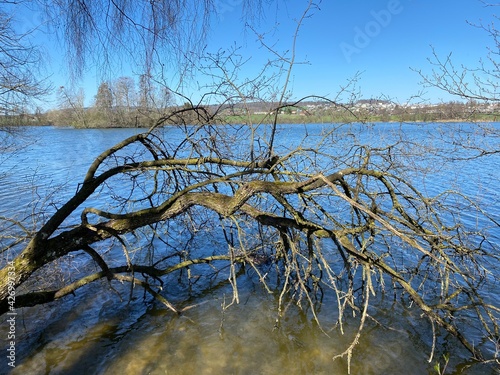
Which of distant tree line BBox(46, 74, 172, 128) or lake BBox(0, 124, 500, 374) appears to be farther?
lake BBox(0, 124, 500, 374)

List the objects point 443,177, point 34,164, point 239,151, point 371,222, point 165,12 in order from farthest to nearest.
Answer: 1. point 34,164
2. point 443,177
3. point 239,151
4. point 371,222
5. point 165,12

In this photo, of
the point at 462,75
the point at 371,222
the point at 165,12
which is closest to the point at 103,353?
the point at 371,222

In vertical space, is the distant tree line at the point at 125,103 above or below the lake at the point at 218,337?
above

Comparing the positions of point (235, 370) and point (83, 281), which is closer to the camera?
point (235, 370)

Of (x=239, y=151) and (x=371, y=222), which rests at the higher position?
(x=239, y=151)

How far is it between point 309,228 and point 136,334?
2890 millimetres

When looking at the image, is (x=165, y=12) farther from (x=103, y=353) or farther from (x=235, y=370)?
(x=103, y=353)

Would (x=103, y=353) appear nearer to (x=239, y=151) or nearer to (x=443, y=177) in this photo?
(x=239, y=151)

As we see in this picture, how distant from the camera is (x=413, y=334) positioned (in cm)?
485

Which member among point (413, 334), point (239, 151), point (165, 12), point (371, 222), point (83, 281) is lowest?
point (413, 334)

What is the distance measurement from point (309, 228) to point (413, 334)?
2599 mm

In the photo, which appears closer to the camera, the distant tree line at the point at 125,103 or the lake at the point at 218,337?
the distant tree line at the point at 125,103

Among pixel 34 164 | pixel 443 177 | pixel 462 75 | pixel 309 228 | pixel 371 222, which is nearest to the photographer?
pixel 309 228

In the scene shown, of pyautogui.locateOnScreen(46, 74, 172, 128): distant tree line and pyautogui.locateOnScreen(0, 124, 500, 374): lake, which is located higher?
pyautogui.locateOnScreen(46, 74, 172, 128): distant tree line
